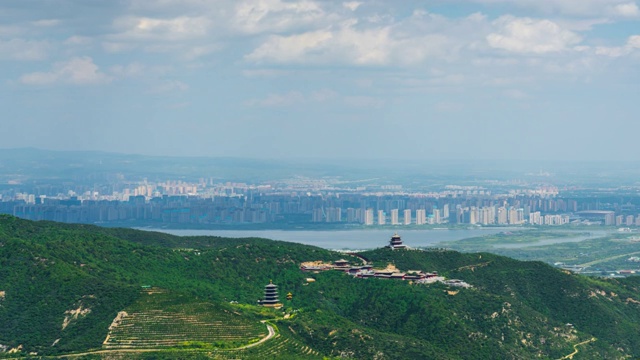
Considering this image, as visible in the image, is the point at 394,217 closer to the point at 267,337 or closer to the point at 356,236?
the point at 356,236

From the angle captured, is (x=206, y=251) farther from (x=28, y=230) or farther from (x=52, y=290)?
(x=52, y=290)

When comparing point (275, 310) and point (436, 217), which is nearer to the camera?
point (275, 310)

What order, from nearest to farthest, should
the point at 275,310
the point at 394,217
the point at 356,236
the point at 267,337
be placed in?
1. the point at 267,337
2. the point at 275,310
3. the point at 356,236
4. the point at 394,217

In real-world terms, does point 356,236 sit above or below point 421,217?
below

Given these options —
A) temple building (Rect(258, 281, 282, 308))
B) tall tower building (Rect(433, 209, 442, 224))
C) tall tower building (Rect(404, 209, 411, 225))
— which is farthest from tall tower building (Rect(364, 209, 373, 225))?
temple building (Rect(258, 281, 282, 308))

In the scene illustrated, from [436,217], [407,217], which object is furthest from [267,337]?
[436,217]

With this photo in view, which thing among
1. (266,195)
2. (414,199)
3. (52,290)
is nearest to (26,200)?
(266,195)
